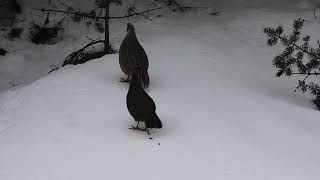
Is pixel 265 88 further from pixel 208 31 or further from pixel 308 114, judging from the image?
pixel 208 31

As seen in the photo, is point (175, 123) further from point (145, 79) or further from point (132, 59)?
point (132, 59)

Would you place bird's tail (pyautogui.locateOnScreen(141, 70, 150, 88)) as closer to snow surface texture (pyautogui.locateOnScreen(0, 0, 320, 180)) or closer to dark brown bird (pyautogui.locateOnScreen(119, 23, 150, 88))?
dark brown bird (pyautogui.locateOnScreen(119, 23, 150, 88))

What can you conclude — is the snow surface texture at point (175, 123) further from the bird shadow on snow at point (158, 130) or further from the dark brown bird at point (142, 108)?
the dark brown bird at point (142, 108)

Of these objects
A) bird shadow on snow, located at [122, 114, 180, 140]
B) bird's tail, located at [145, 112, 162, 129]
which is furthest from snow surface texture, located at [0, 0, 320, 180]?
bird's tail, located at [145, 112, 162, 129]

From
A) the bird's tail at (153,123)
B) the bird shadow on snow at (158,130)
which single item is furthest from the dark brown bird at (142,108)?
the bird shadow on snow at (158,130)

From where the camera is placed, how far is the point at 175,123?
512 cm

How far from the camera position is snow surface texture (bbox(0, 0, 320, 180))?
14.0 feet

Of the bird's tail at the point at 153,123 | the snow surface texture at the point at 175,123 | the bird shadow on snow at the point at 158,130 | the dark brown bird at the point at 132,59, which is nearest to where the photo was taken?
the snow surface texture at the point at 175,123

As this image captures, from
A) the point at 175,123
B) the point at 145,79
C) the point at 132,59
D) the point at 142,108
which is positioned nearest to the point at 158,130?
the point at 175,123

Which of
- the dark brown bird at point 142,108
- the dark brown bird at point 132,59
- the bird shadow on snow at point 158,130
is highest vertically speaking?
the dark brown bird at point 132,59

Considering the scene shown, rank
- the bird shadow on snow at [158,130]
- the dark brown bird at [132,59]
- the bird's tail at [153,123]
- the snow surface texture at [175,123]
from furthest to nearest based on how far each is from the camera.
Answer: the dark brown bird at [132,59] → the bird shadow on snow at [158,130] → the bird's tail at [153,123] → the snow surface texture at [175,123]

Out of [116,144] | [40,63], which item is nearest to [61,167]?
[116,144]

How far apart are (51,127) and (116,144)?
76cm

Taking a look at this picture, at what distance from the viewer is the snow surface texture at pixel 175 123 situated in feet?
14.0
